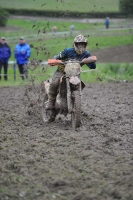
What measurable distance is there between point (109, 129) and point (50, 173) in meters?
3.53

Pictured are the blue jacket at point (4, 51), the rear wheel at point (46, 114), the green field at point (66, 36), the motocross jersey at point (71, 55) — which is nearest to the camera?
the motocross jersey at point (71, 55)

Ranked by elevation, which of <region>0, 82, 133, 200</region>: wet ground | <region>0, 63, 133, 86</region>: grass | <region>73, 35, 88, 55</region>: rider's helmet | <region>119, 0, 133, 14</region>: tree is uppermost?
<region>119, 0, 133, 14</region>: tree

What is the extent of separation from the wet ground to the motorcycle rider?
647 mm

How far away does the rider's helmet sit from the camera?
1085 cm

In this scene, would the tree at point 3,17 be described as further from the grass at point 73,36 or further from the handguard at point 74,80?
the handguard at point 74,80

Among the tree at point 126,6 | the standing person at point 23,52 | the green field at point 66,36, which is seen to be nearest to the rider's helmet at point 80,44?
the tree at point 126,6

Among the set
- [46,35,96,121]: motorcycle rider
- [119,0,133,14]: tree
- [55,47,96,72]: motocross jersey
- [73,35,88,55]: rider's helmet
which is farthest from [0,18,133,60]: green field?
[73,35,88,55]: rider's helmet

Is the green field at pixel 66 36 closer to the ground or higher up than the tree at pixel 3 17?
closer to the ground

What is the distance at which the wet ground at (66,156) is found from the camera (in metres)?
6.80

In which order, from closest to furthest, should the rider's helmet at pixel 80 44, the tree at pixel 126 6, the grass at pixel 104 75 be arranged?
the rider's helmet at pixel 80 44, the tree at pixel 126 6, the grass at pixel 104 75

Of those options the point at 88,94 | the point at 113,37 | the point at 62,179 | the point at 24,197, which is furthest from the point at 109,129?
the point at 113,37

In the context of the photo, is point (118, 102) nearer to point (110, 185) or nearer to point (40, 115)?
point (40, 115)

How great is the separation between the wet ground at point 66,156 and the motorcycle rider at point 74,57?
0.65 meters

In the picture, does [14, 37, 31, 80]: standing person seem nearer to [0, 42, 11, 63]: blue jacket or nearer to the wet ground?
[0, 42, 11, 63]: blue jacket
